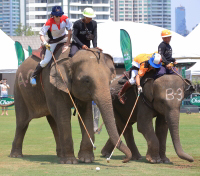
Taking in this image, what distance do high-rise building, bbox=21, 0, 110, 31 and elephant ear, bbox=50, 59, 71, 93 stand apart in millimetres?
165273

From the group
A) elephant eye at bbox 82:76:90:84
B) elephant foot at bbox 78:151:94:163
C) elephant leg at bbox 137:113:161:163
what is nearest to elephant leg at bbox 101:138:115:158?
elephant leg at bbox 137:113:161:163

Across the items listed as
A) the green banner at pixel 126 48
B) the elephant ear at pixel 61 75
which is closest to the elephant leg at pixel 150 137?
the elephant ear at pixel 61 75

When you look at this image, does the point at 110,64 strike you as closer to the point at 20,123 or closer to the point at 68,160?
the point at 68,160

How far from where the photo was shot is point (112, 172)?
10664mm

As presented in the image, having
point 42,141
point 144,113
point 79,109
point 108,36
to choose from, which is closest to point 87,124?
point 79,109

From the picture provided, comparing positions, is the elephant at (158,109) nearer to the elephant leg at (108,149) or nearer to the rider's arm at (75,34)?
the elephant leg at (108,149)

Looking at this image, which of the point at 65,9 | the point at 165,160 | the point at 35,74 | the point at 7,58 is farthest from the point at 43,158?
the point at 65,9

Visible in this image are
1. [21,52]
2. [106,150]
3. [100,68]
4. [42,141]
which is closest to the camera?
[100,68]

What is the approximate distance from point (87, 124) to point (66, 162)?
1008 mm

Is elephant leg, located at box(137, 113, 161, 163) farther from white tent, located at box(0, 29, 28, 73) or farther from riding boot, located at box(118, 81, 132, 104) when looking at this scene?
white tent, located at box(0, 29, 28, 73)

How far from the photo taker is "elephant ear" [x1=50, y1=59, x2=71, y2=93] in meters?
12.2

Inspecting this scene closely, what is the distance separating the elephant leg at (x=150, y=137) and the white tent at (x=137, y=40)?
26491 mm

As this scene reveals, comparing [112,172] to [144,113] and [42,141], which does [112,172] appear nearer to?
[144,113]

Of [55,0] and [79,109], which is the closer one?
[79,109]
